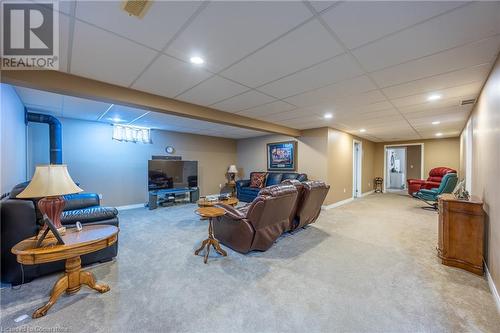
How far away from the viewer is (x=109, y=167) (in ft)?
17.5

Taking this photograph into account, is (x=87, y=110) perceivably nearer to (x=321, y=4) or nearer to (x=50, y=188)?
(x=50, y=188)

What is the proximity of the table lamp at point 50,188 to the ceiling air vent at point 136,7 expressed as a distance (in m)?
1.48

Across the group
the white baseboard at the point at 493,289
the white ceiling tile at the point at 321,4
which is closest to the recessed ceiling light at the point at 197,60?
the white ceiling tile at the point at 321,4

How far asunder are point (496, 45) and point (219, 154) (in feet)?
22.6

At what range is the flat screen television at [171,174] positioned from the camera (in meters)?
5.66

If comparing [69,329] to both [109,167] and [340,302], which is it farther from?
[109,167]

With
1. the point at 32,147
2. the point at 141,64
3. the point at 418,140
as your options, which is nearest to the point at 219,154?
the point at 32,147

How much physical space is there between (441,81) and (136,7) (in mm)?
3347

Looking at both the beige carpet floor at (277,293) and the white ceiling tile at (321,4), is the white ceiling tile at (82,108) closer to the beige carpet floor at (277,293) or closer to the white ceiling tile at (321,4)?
the beige carpet floor at (277,293)

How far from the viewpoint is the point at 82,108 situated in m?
3.95

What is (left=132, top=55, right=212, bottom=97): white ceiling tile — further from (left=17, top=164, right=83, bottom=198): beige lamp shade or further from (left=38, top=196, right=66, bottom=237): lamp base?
(left=38, top=196, right=66, bottom=237): lamp base

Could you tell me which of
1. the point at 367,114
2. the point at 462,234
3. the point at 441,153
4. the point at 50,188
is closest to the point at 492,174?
the point at 462,234

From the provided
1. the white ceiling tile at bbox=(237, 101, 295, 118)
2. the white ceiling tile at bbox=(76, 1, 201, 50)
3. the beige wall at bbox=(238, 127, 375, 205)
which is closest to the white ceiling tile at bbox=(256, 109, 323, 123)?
the white ceiling tile at bbox=(237, 101, 295, 118)

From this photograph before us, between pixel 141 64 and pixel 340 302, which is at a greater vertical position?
pixel 141 64
